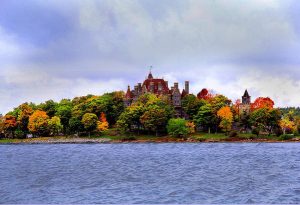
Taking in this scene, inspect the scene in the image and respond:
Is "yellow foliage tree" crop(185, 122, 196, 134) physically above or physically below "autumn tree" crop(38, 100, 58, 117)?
below

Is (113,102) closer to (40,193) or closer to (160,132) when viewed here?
(160,132)

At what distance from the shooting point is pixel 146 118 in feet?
441

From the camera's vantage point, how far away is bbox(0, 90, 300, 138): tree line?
132375 mm

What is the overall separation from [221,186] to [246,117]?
9322 centimetres

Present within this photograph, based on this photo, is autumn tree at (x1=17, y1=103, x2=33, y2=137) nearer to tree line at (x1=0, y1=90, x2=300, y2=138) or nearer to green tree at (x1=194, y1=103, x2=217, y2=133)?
tree line at (x1=0, y1=90, x2=300, y2=138)

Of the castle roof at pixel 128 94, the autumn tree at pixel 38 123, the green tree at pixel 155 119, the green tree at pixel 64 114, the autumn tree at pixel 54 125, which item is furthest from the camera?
the castle roof at pixel 128 94

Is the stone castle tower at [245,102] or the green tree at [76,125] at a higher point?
the stone castle tower at [245,102]

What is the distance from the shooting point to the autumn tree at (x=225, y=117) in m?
131

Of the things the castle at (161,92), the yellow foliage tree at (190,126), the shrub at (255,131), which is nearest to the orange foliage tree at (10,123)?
the castle at (161,92)

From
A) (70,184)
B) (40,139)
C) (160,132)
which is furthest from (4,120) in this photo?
(70,184)

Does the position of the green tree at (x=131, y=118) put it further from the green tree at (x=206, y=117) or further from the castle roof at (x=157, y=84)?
the castle roof at (x=157, y=84)

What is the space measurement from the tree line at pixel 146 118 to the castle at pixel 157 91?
297 cm

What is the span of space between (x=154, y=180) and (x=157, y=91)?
359 ft

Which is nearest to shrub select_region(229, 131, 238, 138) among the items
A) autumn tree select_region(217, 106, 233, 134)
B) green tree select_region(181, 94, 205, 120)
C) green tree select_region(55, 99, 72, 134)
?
autumn tree select_region(217, 106, 233, 134)
